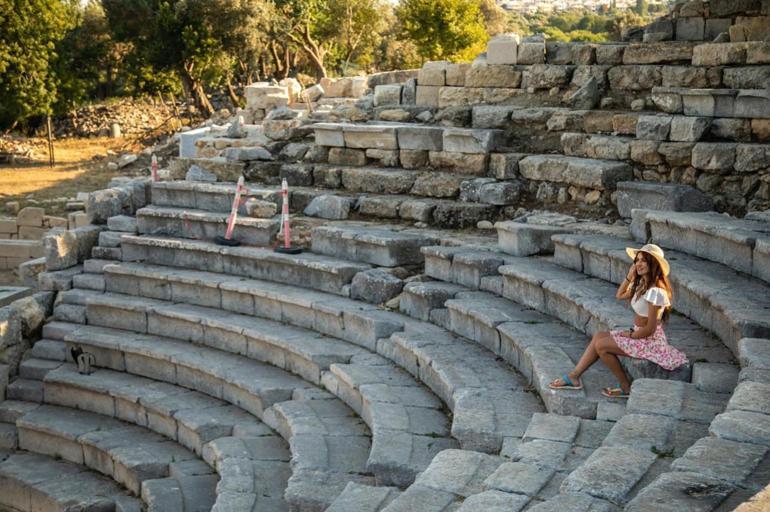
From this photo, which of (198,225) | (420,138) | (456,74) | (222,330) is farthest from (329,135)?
(222,330)

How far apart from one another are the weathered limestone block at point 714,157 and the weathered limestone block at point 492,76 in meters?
3.85

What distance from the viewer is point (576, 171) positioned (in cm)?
1292

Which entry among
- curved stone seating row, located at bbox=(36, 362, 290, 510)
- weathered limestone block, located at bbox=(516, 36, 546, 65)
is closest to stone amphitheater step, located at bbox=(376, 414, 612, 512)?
curved stone seating row, located at bbox=(36, 362, 290, 510)

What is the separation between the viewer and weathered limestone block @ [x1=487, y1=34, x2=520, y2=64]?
606 inches

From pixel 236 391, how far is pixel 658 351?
17.0ft

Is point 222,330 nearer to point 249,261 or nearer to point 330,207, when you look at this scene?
point 249,261

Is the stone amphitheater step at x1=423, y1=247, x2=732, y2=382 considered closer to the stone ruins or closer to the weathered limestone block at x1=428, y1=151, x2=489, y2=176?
the stone ruins

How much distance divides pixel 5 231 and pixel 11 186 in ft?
24.8

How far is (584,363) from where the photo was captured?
7.98 metres

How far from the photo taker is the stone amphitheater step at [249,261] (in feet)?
40.6

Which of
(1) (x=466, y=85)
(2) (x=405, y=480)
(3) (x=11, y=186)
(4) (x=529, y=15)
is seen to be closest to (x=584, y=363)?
(2) (x=405, y=480)

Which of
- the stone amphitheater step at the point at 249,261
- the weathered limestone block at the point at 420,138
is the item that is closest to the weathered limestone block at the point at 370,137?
the weathered limestone block at the point at 420,138

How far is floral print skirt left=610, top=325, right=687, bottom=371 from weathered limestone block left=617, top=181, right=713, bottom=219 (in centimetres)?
427

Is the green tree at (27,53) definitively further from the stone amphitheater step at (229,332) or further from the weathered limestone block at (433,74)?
the stone amphitheater step at (229,332)
